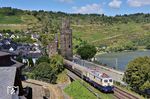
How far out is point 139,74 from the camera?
5562 centimetres

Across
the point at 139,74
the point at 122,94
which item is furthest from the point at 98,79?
the point at 139,74

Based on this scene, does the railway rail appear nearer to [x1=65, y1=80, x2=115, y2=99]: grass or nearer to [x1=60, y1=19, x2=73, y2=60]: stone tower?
[x1=65, y1=80, x2=115, y2=99]: grass

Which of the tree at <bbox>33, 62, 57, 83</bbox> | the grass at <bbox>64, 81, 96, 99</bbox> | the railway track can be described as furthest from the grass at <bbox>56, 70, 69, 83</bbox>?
the railway track

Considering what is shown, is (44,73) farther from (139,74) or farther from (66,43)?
(66,43)

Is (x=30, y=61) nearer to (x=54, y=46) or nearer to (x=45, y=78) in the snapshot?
(x=54, y=46)

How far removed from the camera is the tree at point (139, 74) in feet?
180

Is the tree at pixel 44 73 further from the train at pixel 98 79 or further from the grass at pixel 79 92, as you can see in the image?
the grass at pixel 79 92

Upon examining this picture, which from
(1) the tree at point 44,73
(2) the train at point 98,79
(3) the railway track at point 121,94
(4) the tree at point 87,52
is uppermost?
(2) the train at point 98,79

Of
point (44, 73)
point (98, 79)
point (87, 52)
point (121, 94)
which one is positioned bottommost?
point (87, 52)

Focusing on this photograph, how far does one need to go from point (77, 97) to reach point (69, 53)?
2778 inches

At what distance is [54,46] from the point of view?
4791 inches

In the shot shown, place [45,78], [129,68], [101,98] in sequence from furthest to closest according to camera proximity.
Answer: [45,78]
[129,68]
[101,98]

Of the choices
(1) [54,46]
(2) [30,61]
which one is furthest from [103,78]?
(1) [54,46]

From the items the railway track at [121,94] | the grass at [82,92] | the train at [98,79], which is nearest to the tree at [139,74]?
the railway track at [121,94]
